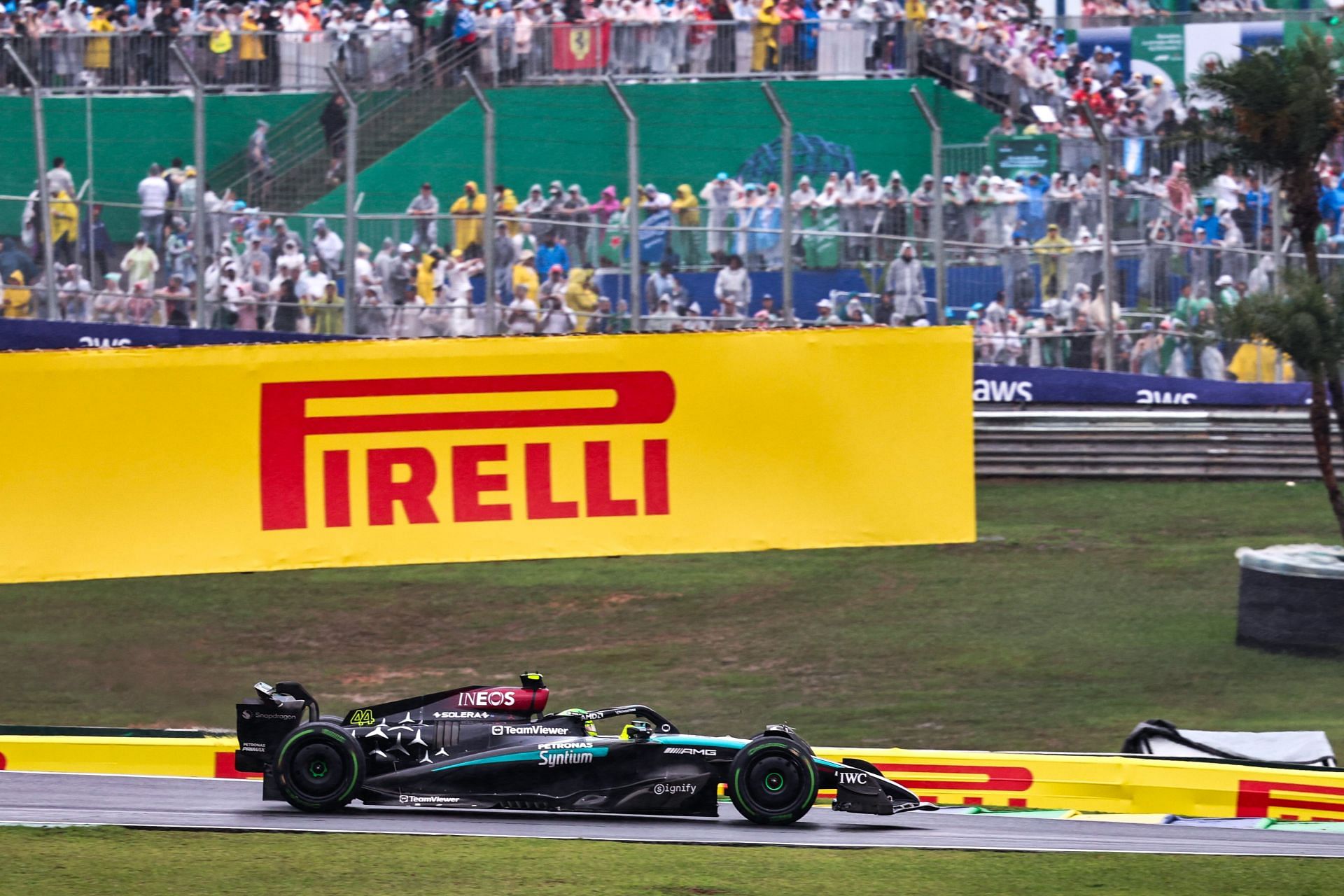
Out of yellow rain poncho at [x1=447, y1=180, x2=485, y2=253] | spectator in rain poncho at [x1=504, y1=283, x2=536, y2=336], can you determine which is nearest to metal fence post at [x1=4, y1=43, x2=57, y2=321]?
yellow rain poncho at [x1=447, y1=180, x2=485, y2=253]

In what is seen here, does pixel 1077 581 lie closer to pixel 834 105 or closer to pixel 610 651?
pixel 610 651

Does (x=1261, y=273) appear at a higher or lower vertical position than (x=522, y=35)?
lower

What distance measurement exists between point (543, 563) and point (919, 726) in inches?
179

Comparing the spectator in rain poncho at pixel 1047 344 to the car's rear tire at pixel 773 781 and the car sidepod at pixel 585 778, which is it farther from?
the car sidepod at pixel 585 778

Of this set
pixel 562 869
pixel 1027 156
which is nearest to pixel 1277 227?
pixel 1027 156

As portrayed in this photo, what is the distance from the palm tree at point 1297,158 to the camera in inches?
499

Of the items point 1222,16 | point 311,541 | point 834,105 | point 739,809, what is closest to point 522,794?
point 739,809

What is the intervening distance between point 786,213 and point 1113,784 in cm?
778

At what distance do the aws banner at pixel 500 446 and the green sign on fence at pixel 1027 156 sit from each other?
6.30 m

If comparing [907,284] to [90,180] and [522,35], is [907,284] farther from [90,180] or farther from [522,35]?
[90,180]

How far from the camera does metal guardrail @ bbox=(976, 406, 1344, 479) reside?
16672 mm

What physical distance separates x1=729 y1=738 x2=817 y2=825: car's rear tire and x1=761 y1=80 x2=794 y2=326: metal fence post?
7.82 m

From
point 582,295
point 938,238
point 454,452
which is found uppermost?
point 938,238

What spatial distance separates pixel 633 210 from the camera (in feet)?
52.2
